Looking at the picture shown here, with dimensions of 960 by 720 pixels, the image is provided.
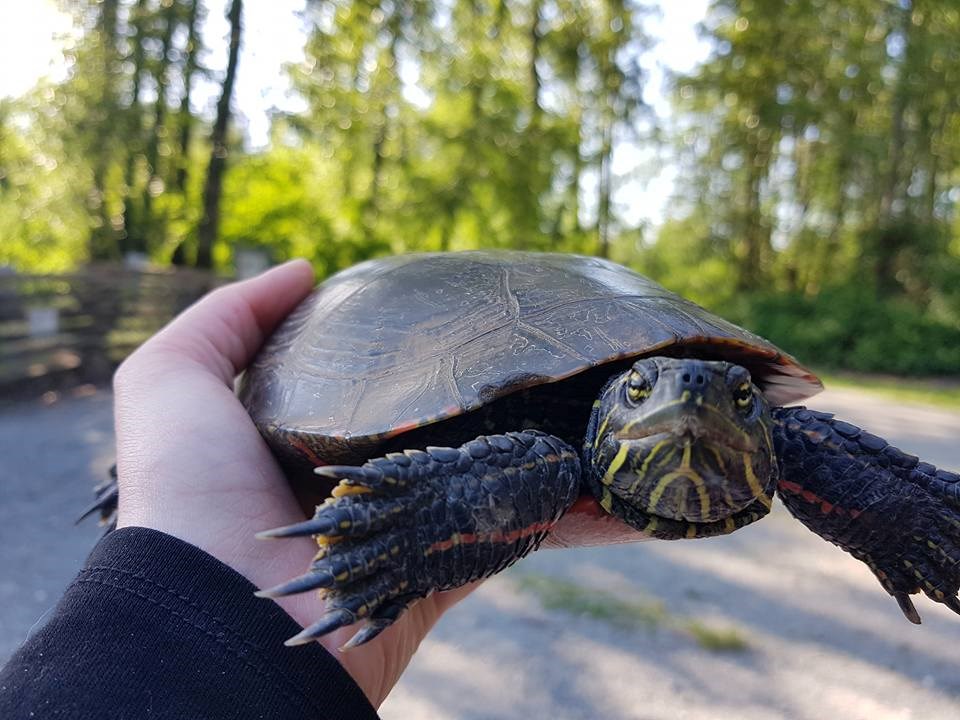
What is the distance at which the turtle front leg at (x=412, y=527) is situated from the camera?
3.24 feet

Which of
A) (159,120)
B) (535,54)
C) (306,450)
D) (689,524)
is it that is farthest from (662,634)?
(535,54)

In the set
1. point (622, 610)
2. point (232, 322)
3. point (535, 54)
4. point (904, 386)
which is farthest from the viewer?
point (535, 54)

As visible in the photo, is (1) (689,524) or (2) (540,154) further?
(2) (540,154)

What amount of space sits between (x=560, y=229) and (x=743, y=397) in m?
13.3

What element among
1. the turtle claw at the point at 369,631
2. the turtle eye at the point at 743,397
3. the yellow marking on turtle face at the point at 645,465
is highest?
the turtle eye at the point at 743,397

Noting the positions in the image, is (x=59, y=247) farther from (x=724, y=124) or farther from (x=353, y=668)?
(x=724, y=124)

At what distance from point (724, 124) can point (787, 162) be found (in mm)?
2982

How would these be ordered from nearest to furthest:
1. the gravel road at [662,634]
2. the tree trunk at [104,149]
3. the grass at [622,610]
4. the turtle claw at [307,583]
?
the turtle claw at [307,583] → the gravel road at [662,634] → the grass at [622,610] → the tree trunk at [104,149]

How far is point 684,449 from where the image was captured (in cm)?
99

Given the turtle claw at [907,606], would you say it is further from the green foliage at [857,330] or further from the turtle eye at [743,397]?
the green foliage at [857,330]

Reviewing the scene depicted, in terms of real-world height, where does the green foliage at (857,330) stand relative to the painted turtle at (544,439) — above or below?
below

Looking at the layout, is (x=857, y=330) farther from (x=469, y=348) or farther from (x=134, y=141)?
(x=469, y=348)

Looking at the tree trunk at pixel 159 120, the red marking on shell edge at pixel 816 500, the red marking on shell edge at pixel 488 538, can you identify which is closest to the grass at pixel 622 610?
the red marking on shell edge at pixel 816 500

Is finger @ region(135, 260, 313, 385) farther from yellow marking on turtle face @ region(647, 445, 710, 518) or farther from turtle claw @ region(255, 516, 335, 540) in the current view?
yellow marking on turtle face @ region(647, 445, 710, 518)
